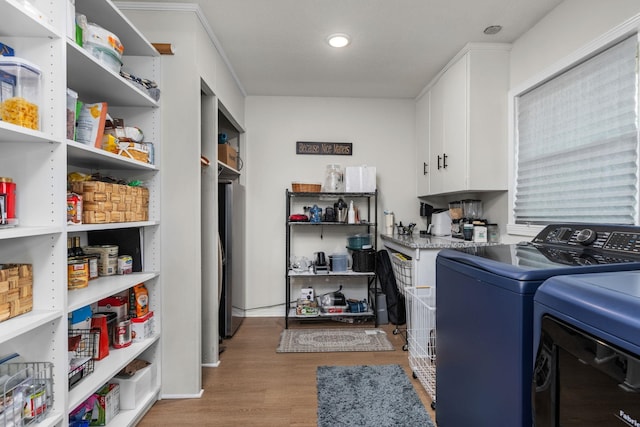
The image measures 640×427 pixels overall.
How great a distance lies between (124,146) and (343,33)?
1631 millimetres

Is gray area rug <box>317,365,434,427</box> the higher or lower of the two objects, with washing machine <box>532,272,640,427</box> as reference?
lower

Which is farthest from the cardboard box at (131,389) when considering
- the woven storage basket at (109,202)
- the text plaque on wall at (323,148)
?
the text plaque on wall at (323,148)

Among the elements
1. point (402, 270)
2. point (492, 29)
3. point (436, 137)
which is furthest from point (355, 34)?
point (402, 270)

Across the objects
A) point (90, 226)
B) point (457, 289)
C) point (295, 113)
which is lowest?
point (457, 289)

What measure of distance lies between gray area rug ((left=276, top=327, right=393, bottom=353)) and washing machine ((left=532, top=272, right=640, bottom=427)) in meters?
2.01

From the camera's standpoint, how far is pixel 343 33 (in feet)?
7.21

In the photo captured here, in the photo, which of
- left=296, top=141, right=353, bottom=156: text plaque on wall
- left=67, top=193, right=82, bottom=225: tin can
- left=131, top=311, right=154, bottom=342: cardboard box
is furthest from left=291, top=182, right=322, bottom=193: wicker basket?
left=67, top=193, right=82, bottom=225: tin can

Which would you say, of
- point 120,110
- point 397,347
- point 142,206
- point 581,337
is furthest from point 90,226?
point 397,347

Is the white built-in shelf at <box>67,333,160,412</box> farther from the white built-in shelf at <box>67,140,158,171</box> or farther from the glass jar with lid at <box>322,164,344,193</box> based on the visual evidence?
the glass jar with lid at <box>322,164,344,193</box>

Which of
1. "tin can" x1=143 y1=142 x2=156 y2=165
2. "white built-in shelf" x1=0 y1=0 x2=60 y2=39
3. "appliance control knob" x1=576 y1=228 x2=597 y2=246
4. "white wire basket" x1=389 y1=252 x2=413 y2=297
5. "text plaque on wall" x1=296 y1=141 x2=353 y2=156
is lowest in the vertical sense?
"white wire basket" x1=389 y1=252 x2=413 y2=297

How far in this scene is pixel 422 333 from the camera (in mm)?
2207

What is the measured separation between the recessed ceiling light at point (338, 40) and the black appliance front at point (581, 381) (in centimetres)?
219

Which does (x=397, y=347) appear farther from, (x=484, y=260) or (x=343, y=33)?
(x=343, y=33)

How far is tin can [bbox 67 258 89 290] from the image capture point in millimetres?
1448
